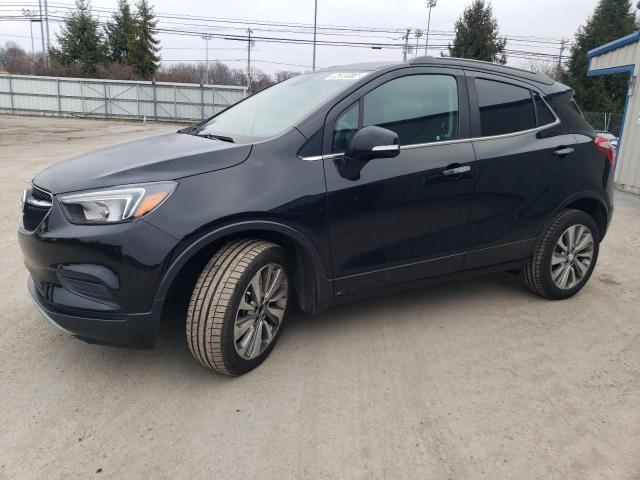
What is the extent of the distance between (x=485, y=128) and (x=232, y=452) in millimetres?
2632

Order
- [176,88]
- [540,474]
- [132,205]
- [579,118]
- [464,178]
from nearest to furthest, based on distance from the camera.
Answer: [540,474] → [132,205] → [464,178] → [579,118] → [176,88]

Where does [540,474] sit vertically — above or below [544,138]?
below

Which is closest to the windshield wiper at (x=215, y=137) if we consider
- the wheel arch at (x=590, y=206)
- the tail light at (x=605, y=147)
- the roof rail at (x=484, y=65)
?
the roof rail at (x=484, y=65)

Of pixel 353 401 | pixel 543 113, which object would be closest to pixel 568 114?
pixel 543 113

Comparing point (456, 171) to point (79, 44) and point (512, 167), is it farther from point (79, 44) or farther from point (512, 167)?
point (79, 44)

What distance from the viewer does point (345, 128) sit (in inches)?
120

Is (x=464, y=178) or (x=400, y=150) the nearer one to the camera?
(x=400, y=150)

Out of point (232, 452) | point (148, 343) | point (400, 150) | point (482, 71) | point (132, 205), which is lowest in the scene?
point (232, 452)

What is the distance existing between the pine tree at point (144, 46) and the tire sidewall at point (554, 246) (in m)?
46.0

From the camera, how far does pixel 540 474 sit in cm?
221

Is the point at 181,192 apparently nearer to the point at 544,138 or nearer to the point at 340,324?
the point at 340,324

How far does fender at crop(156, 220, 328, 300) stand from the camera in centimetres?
252

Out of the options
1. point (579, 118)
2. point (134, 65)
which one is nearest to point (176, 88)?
point (134, 65)

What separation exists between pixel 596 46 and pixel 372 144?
34.0 metres
